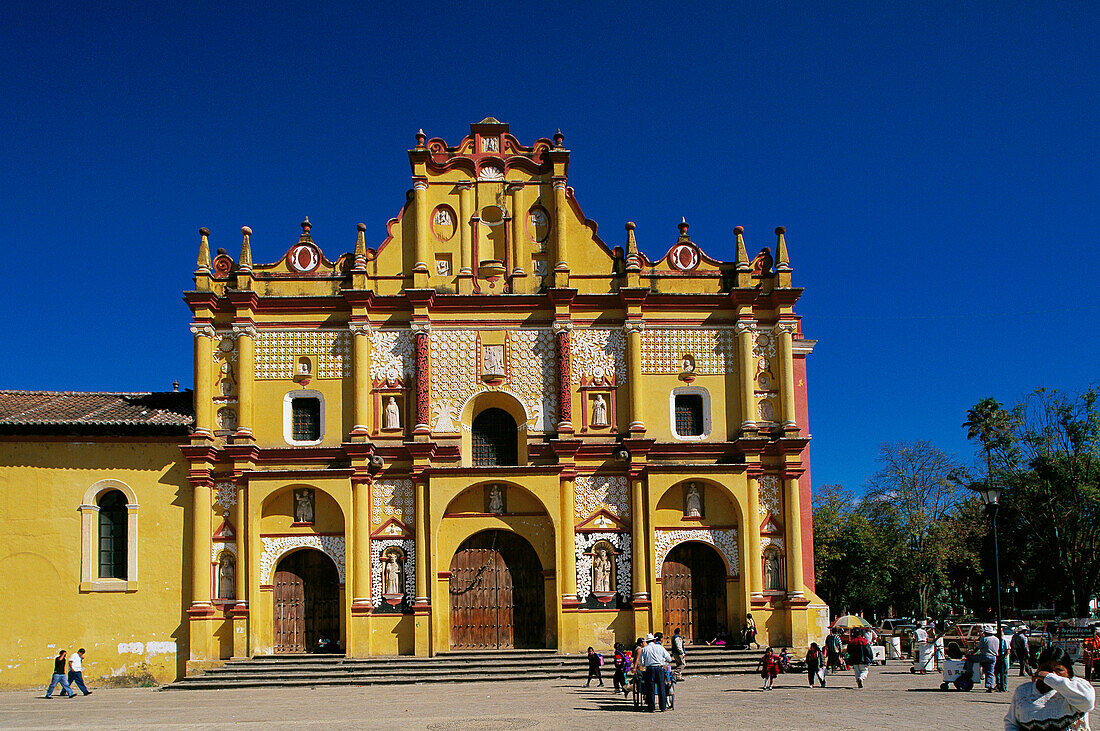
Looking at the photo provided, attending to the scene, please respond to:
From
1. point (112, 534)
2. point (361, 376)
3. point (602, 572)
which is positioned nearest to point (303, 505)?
point (361, 376)

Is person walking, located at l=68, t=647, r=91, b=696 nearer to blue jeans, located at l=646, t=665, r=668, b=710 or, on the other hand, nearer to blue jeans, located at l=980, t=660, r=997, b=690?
blue jeans, located at l=646, t=665, r=668, b=710

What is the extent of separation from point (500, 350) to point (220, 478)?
856cm

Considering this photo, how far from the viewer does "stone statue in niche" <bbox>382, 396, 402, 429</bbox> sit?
1140 inches

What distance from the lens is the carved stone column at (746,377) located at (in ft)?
95.8

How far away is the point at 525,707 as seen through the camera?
801 inches

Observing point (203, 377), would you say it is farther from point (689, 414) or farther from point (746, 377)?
point (746, 377)

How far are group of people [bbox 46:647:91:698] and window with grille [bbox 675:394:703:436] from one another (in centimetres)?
1674

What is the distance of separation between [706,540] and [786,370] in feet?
17.7

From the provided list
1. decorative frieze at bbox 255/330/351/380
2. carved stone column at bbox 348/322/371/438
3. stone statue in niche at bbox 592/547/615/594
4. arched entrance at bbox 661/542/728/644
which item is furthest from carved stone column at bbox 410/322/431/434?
arched entrance at bbox 661/542/728/644

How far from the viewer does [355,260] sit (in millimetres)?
29625

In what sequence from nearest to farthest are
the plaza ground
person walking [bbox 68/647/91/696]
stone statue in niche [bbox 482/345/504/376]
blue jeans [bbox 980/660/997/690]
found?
the plaza ground
blue jeans [bbox 980/660/997/690]
person walking [bbox 68/647/91/696]
stone statue in niche [bbox 482/345/504/376]

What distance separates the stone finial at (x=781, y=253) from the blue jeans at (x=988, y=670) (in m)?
12.6

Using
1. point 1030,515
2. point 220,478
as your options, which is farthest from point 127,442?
point 1030,515

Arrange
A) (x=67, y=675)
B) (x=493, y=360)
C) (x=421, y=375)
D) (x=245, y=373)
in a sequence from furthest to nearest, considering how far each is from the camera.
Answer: (x=493, y=360)
(x=421, y=375)
(x=245, y=373)
(x=67, y=675)
